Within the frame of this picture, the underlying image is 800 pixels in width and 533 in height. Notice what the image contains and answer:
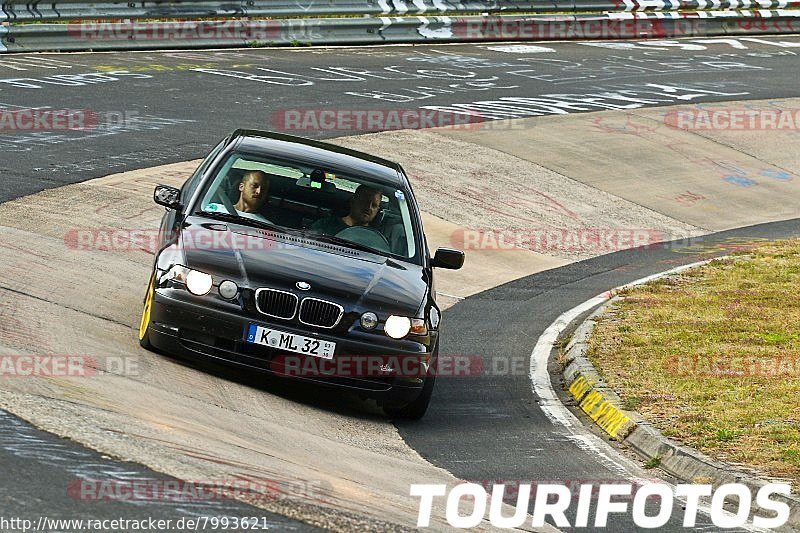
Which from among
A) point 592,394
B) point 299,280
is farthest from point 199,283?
point 592,394

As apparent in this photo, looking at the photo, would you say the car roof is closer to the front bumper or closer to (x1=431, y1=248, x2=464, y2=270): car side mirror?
(x1=431, y1=248, x2=464, y2=270): car side mirror

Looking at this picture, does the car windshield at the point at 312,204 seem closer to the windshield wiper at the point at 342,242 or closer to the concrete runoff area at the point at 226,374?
the windshield wiper at the point at 342,242

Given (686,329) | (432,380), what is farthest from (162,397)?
(686,329)

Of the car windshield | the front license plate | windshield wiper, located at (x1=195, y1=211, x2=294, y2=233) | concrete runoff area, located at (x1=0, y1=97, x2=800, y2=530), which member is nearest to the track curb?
concrete runoff area, located at (x1=0, y1=97, x2=800, y2=530)

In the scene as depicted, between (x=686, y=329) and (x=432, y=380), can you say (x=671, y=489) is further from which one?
(x=686, y=329)

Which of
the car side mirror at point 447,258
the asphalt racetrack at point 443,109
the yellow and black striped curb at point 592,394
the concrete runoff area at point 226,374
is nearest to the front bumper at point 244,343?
the concrete runoff area at point 226,374

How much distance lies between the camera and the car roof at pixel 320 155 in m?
10.1

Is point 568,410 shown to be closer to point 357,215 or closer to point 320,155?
point 357,215

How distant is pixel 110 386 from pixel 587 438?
325cm

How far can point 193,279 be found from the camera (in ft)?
28.3

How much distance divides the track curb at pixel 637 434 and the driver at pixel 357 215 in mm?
2120

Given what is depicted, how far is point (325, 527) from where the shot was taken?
6.20m

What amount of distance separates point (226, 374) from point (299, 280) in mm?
935

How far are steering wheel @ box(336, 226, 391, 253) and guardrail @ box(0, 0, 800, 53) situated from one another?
1364 cm
